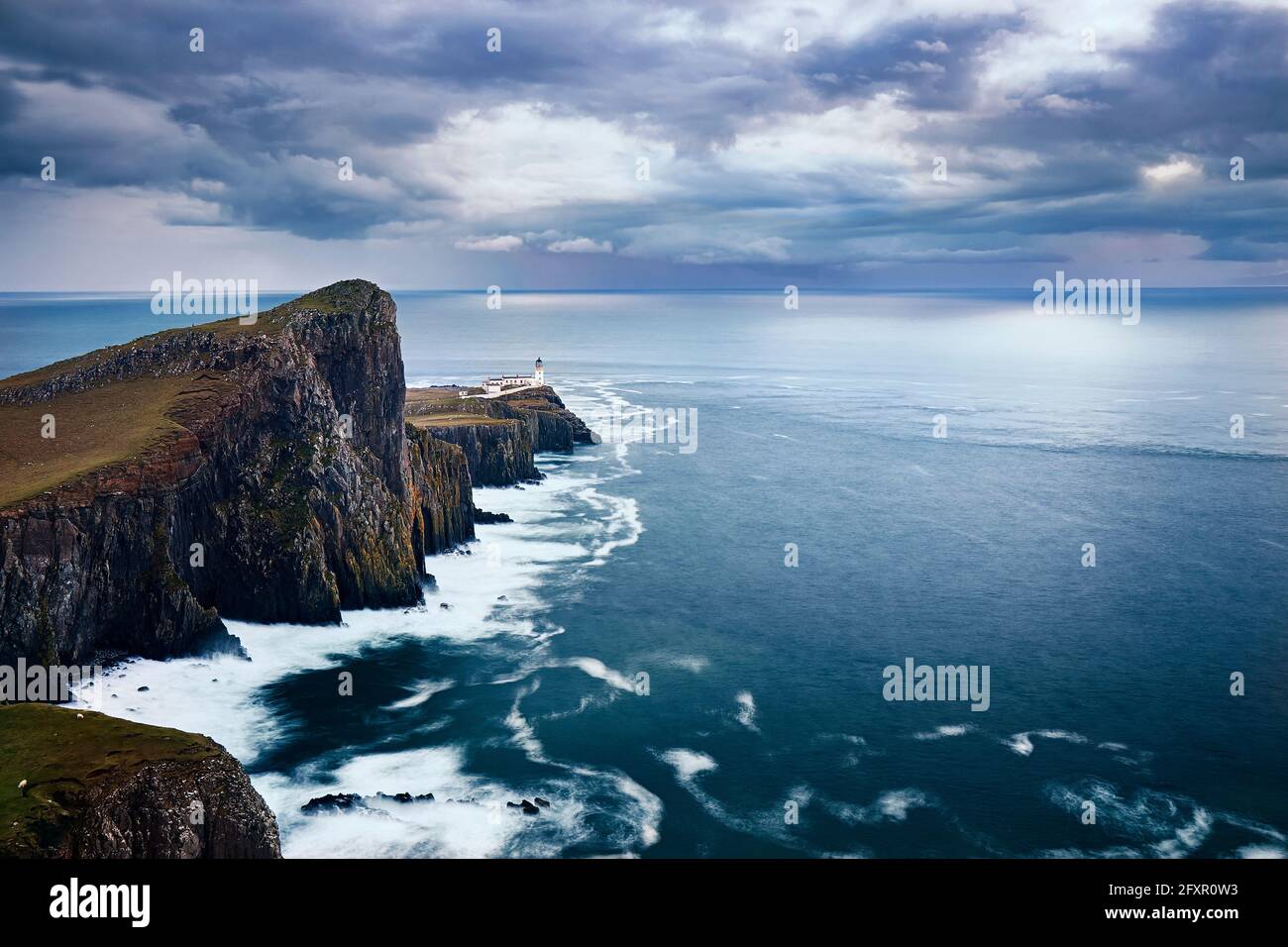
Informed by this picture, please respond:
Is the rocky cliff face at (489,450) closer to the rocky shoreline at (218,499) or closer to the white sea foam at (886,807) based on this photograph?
the rocky shoreline at (218,499)

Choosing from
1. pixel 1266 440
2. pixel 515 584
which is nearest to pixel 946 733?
pixel 515 584

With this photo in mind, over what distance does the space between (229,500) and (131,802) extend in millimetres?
48930

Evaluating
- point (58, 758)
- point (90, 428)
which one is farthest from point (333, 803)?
point (90, 428)

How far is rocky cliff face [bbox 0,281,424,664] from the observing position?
71.6 meters

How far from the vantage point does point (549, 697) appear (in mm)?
77938

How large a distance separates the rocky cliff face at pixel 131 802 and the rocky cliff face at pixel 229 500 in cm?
2530

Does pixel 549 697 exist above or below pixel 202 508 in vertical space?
below

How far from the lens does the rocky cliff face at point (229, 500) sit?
71.6 meters

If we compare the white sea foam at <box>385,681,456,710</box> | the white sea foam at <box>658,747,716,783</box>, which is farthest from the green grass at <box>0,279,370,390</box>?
the white sea foam at <box>658,747,716,783</box>

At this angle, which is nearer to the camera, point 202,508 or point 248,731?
point 248,731

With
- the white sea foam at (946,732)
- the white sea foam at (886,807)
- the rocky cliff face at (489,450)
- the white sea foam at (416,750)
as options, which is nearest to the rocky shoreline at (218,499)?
the white sea foam at (416,750)
